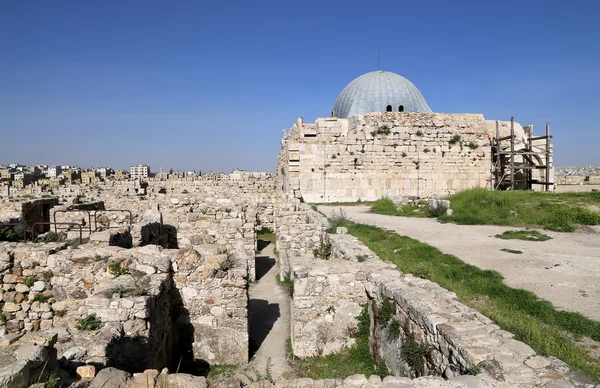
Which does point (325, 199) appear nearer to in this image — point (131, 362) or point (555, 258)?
point (555, 258)

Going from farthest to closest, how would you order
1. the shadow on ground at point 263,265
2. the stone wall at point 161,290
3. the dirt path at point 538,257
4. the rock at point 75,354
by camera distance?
the shadow on ground at point 263,265 → the stone wall at point 161,290 → the dirt path at point 538,257 → the rock at point 75,354

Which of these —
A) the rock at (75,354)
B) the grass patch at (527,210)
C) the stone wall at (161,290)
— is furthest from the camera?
the grass patch at (527,210)

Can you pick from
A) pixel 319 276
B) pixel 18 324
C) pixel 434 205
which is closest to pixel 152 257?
pixel 18 324

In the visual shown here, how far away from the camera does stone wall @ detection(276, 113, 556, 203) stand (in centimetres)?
1828

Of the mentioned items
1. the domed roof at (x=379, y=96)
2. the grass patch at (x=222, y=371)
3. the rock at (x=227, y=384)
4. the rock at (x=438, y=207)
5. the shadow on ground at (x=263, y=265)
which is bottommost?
the grass patch at (x=222, y=371)

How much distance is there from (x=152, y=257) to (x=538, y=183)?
20.0 m

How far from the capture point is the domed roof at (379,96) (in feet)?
85.2

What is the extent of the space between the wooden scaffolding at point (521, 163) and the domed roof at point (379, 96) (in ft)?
25.4

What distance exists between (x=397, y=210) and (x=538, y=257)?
774 centimetres

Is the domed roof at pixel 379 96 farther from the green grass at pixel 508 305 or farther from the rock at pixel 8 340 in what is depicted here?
the rock at pixel 8 340

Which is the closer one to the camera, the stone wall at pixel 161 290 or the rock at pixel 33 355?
the rock at pixel 33 355

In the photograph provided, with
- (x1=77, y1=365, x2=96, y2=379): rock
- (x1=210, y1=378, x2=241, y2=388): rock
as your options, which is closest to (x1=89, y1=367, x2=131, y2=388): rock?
(x1=77, y1=365, x2=96, y2=379): rock

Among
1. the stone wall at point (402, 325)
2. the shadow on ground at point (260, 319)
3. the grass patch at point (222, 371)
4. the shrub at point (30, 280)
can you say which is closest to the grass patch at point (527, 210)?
the stone wall at point (402, 325)

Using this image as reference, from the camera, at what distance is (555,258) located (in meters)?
7.11
